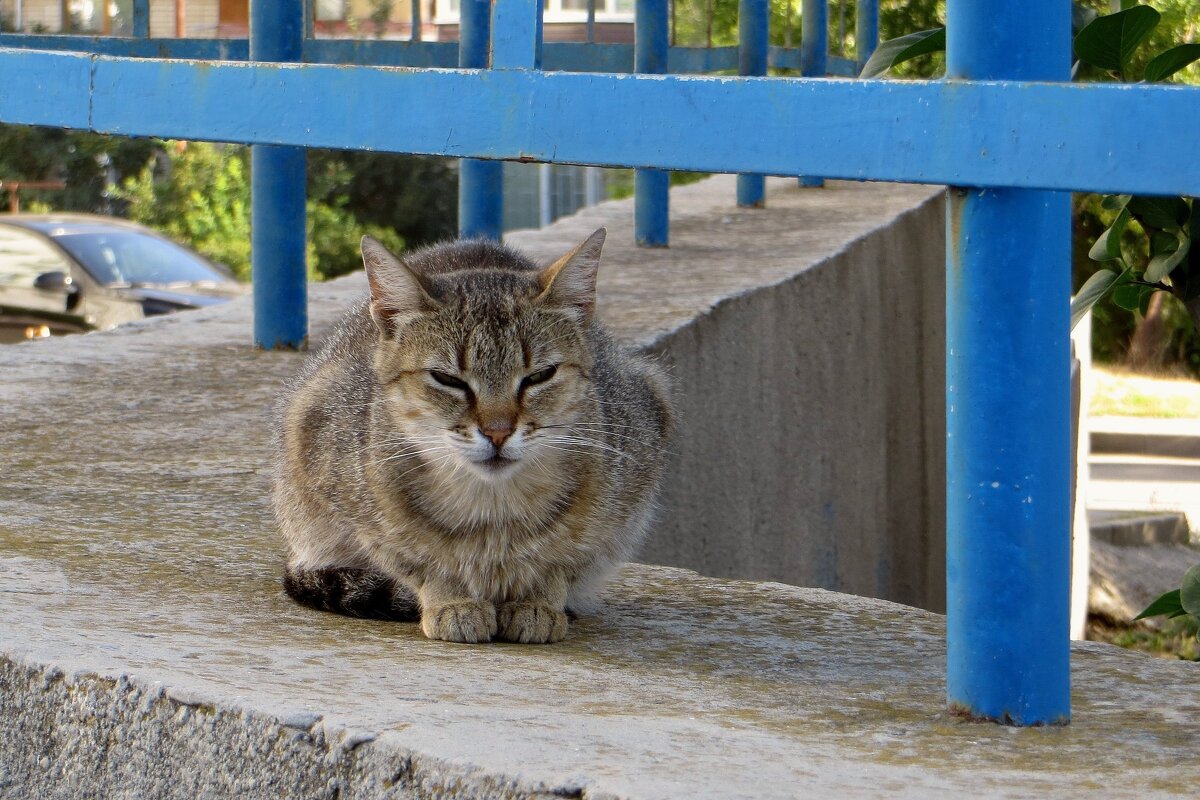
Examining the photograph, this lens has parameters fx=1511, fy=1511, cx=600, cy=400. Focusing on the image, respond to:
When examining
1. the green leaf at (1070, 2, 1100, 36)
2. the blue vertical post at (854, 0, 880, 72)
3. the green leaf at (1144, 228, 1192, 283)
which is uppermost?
the blue vertical post at (854, 0, 880, 72)

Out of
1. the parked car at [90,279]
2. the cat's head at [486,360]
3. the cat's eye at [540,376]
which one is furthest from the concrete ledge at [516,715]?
the parked car at [90,279]

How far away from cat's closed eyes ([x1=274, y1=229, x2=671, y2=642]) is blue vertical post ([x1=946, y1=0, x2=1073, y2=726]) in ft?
2.99

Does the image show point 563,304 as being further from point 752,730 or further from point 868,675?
point 752,730

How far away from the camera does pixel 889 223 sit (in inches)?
296

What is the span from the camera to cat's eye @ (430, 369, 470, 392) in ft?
8.63

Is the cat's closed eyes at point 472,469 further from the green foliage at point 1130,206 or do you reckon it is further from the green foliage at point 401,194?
the green foliage at point 401,194

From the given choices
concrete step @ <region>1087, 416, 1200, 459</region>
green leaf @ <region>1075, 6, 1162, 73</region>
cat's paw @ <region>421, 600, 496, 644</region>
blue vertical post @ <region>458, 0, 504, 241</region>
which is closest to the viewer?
green leaf @ <region>1075, 6, 1162, 73</region>

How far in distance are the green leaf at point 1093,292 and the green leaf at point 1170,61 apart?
32cm

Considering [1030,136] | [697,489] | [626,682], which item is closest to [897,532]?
[697,489]

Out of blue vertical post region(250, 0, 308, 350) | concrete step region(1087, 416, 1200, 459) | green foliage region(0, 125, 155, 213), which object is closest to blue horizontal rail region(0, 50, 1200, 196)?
blue vertical post region(250, 0, 308, 350)

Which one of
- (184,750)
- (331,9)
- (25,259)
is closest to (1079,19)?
(184,750)

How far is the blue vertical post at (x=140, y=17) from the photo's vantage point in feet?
17.0

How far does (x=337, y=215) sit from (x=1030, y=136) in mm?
18421

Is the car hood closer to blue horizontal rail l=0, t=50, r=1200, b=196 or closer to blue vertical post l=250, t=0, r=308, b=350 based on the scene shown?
blue vertical post l=250, t=0, r=308, b=350
